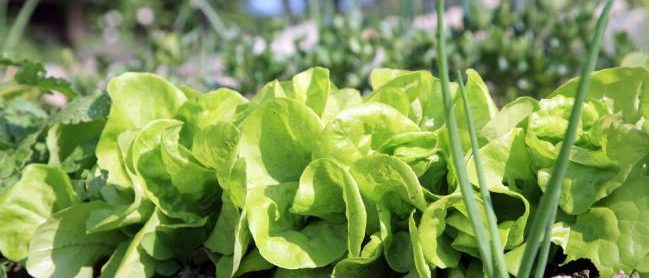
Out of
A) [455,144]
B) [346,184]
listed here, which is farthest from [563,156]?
[346,184]

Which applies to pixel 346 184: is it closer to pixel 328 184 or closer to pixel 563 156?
pixel 328 184

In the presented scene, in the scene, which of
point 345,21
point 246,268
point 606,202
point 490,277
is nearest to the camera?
point 490,277

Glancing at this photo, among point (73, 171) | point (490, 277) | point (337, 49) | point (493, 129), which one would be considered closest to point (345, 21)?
point (337, 49)

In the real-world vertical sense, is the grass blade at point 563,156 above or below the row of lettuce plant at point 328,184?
above

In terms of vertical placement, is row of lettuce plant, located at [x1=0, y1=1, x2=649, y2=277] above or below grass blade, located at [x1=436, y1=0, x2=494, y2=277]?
below

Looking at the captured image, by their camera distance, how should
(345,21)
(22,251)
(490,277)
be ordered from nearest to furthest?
1. (490,277)
2. (22,251)
3. (345,21)

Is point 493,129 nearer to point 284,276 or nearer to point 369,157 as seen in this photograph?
point 369,157

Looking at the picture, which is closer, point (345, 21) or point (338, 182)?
point (338, 182)
